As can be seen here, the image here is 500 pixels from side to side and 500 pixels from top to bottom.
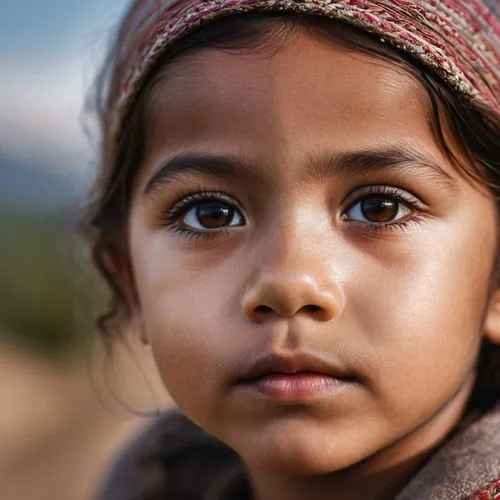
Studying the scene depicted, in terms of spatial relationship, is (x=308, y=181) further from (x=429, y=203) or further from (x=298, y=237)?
(x=429, y=203)

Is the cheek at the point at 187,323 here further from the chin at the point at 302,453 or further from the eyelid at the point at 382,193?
the eyelid at the point at 382,193

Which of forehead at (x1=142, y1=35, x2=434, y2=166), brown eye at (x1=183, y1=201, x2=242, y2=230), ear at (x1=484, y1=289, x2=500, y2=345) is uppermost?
forehead at (x1=142, y1=35, x2=434, y2=166)

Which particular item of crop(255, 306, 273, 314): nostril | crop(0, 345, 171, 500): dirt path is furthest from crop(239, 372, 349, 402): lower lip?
crop(0, 345, 171, 500): dirt path

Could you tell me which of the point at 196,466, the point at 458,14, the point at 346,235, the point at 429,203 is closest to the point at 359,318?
the point at 346,235

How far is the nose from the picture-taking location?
4.24 ft

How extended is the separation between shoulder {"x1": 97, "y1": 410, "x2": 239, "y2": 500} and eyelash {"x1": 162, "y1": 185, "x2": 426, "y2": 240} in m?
0.77

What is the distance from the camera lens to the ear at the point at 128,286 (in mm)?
1870

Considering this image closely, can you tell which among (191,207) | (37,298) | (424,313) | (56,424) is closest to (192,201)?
(191,207)

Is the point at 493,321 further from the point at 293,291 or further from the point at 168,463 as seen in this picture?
the point at 168,463

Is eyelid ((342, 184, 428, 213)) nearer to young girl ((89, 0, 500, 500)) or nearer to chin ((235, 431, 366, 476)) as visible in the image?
young girl ((89, 0, 500, 500))

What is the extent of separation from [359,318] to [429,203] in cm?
24

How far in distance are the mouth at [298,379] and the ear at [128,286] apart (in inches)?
20.6

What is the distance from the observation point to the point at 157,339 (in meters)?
1.53

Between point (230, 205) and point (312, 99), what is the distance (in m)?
0.24
